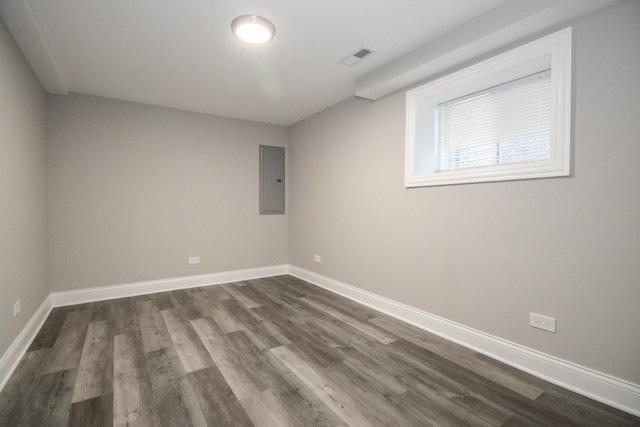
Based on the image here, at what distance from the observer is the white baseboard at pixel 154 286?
3.54 meters

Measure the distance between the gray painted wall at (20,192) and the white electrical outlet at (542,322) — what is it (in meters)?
3.78

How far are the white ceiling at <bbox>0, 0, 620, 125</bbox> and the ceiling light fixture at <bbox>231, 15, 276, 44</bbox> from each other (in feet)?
0.18

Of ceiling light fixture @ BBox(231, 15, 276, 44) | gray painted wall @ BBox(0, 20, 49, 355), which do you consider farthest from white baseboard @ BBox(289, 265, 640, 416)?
gray painted wall @ BBox(0, 20, 49, 355)

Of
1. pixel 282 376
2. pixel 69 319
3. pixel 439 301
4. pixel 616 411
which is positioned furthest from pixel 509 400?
pixel 69 319

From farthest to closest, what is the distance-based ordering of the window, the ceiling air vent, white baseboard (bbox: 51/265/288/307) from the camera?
white baseboard (bbox: 51/265/288/307) → the ceiling air vent → the window

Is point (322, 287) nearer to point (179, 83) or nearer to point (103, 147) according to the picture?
point (179, 83)

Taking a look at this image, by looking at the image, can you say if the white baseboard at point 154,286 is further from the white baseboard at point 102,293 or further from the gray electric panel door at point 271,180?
the gray electric panel door at point 271,180

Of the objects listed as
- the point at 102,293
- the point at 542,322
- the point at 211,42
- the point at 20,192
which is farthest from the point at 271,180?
the point at 542,322

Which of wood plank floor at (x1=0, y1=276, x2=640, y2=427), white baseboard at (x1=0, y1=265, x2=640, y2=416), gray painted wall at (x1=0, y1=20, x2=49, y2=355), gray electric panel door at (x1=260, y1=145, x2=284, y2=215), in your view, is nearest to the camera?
wood plank floor at (x1=0, y1=276, x2=640, y2=427)

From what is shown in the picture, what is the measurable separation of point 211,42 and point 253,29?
0.47 meters

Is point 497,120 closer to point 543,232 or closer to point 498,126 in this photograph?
point 498,126

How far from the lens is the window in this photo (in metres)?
1.98

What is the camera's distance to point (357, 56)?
273 cm

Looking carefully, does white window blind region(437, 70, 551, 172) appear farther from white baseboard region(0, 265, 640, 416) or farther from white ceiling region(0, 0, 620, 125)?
white baseboard region(0, 265, 640, 416)
